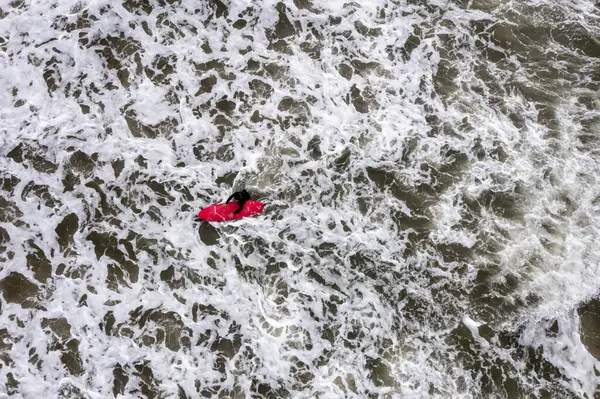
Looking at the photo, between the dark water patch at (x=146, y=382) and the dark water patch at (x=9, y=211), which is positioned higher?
the dark water patch at (x=9, y=211)

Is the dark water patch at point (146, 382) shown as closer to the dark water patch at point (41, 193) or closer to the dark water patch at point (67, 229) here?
the dark water patch at point (67, 229)

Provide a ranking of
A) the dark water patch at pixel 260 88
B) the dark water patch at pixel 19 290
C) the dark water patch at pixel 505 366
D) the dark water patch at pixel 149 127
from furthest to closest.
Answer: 1. the dark water patch at pixel 260 88
2. the dark water patch at pixel 149 127
3. the dark water patch at pixel 19 290
4. the dark water patch at pixel 505 366

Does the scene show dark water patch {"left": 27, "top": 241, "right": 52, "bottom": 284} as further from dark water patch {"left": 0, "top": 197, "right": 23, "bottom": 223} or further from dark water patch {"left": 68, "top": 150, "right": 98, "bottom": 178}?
dark water patch {"left": 68, "top": 150, "right": 98, "bottom": 178}

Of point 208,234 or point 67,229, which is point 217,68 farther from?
point 67,229

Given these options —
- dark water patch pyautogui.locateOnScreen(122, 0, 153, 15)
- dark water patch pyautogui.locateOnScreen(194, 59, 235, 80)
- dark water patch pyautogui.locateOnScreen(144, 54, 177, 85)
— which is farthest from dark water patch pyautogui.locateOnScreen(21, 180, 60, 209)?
dark water patch pyautogui.locateOnScreen(122, 0, 153, 15)

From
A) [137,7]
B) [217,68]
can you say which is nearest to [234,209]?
[217,68]

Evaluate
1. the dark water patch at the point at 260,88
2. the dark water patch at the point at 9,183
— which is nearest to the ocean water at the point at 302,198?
the dark water patch at the point at 9,183

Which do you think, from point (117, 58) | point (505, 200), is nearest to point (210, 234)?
point (117, 58)
